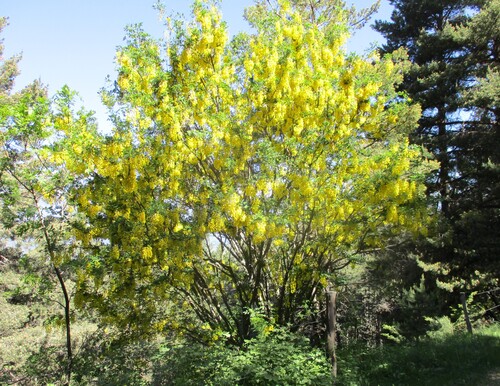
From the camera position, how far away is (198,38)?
7.02 meters

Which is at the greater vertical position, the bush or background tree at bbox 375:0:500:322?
background tree at bbox 375:0:500:322

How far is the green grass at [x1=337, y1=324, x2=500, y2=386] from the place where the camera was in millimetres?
6730

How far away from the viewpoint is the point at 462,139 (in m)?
12.5

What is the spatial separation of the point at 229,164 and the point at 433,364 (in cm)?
579

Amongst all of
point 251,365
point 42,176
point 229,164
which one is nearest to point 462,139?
point 229,164

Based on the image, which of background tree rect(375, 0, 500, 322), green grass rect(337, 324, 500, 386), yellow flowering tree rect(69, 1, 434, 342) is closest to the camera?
yellow flowering tree rect(69, 1, 434, 342)

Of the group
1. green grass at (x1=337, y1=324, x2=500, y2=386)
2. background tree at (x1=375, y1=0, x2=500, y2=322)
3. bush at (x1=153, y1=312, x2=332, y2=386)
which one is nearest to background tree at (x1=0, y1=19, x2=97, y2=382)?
bush at (x1=153, y1=312, x2=332, y2=386)

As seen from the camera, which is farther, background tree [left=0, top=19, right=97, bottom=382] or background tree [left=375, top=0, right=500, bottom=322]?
background tree [left=375, top=0, right=500, bottom=322]

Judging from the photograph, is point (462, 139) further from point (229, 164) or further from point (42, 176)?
point (42, 176)

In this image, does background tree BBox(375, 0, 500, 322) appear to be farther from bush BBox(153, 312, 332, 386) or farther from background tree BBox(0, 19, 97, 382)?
background tree BBox(0, 19, 97, 382)

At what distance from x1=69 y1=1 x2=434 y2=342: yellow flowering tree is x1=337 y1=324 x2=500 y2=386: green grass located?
206cm

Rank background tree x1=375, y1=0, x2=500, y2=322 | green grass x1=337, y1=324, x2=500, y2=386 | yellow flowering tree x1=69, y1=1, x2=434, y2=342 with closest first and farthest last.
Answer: yellow flowering tree x1=69, y1=1, x2=434, y2=342 < green grass x1=337, y1=324, x2=500, y2=386 < background tree x1=375, y1=0, x2=500, y2=322

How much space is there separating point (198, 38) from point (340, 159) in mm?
3484

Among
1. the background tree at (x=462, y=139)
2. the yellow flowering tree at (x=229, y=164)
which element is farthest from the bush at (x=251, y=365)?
the background tree at (x=462, y=139)
